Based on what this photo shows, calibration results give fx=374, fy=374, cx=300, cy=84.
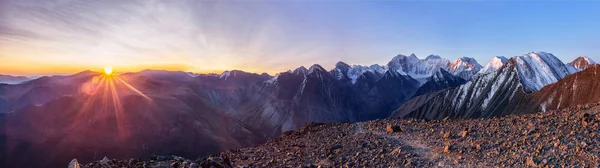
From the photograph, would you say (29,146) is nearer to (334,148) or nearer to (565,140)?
(334,148)

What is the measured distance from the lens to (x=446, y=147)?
15445mm

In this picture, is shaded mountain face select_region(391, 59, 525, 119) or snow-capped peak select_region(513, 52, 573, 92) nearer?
shaded mountain face select_region(391, 59, 525, 119)

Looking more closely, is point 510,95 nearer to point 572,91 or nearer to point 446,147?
point 572,91

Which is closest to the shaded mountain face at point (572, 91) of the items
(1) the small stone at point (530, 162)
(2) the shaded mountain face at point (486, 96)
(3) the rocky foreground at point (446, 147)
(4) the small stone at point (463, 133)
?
(2) the shaded mountain face at point (486, 96)

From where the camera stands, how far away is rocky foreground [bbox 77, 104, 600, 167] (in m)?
13.2

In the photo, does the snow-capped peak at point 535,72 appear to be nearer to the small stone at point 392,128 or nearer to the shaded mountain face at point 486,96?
the shaded mountain face at point 486,96

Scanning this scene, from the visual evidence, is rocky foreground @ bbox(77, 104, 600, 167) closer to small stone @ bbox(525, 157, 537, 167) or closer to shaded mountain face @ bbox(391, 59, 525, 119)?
small stone @ bbox(525, 157, 537, 167)

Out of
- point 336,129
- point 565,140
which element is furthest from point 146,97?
point 565,140

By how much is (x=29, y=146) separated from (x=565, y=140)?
15742 centimetres

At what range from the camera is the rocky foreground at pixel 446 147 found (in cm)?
1320

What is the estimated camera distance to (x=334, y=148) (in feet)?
60.6

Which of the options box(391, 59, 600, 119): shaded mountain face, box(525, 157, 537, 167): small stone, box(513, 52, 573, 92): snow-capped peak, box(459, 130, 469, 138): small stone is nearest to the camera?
box(525, 157, 537, 167): small stone

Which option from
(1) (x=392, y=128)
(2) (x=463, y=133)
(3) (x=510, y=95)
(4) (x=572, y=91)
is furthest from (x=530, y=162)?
(3) (x=510, y=95)

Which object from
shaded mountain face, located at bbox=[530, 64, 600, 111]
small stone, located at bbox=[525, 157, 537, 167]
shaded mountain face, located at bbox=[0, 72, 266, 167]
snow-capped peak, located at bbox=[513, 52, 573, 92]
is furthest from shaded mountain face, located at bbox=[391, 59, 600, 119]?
small stone, located at bbox=[525, 157, 537, 167]
